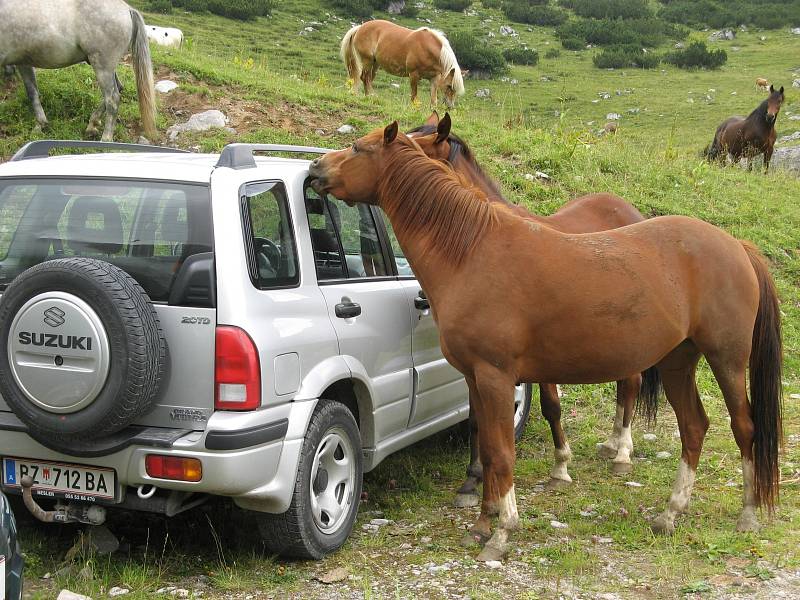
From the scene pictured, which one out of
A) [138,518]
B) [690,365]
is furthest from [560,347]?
[138,518]

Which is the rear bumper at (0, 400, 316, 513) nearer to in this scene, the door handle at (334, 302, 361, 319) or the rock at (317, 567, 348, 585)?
the rock at (317, 567, 348, 585)

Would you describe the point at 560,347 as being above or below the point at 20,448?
above

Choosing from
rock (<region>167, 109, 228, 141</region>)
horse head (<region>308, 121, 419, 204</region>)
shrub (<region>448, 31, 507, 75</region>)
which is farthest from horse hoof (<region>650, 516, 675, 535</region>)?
shrub (<region>448, 31, 507, 75</region>)

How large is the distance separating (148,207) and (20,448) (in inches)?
46.2

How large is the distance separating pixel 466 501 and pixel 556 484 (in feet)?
2.43

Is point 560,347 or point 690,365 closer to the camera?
point 560,347

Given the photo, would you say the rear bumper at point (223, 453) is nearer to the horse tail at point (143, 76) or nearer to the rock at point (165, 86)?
the horse tail at point (143, 76)

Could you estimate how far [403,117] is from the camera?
1262cm

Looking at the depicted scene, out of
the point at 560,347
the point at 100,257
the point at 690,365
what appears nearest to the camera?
the point at 100,257

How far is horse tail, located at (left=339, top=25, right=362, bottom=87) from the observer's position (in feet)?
51.9

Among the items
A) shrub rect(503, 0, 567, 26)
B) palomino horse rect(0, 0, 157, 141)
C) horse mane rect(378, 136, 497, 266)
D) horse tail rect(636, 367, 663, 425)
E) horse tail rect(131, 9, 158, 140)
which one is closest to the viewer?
horse mane rect(378, 136, 497, 266)

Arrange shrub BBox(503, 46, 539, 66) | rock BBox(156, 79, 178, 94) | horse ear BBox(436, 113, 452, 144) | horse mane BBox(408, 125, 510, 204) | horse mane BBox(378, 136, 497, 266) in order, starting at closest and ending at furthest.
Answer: horse mane BBox(378, 136, 497, 266), horse ear BBox(436, 113, 452, 144), horse mane BBox(408, 125, 510, 204), rock BBox(156, 79, 178, 94), shrub BBox(503, 46, 539, 66)

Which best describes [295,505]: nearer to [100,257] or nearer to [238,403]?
[238,403]

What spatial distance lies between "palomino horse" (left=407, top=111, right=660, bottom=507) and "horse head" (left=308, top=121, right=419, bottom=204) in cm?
57
